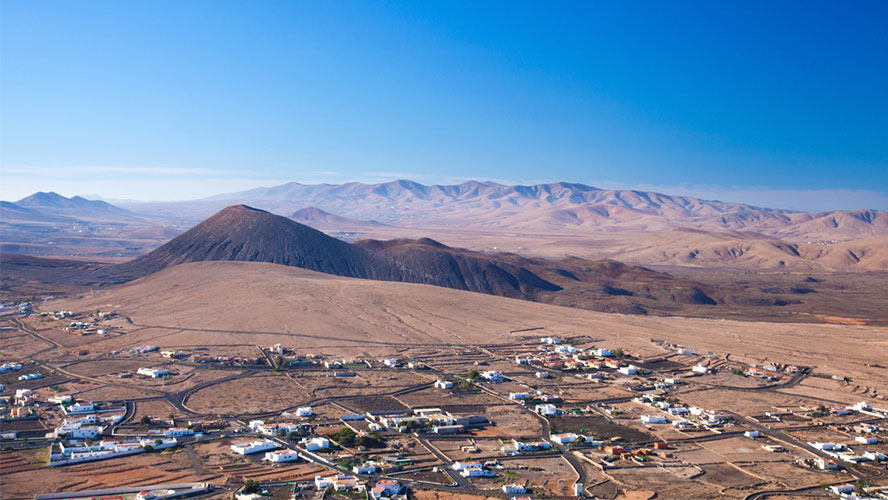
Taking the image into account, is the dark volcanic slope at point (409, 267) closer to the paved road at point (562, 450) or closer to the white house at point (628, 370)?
the white house at point (628, 370)

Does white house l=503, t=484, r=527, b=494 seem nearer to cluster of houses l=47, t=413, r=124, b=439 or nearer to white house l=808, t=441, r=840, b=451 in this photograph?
white house l=808, t=441, r=840, b=451

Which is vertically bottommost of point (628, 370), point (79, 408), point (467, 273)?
point (79, 408)

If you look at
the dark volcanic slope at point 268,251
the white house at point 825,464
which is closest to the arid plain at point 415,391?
the white house at point 825,464

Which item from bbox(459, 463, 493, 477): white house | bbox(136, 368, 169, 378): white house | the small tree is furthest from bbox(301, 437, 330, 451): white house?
bbox(136, 368, 169, 378): white house

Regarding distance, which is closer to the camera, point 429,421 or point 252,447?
point 252,447

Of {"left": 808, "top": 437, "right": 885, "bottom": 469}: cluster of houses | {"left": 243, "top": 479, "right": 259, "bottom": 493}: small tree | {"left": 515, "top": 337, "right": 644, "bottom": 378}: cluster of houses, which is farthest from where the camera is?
{"left": 515, "top": 337, "right": 644, "bottom": 378}: cluster of houses

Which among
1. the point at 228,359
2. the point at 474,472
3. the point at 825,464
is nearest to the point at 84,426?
the point at 228,359

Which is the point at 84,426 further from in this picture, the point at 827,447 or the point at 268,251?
the point at 268,251
